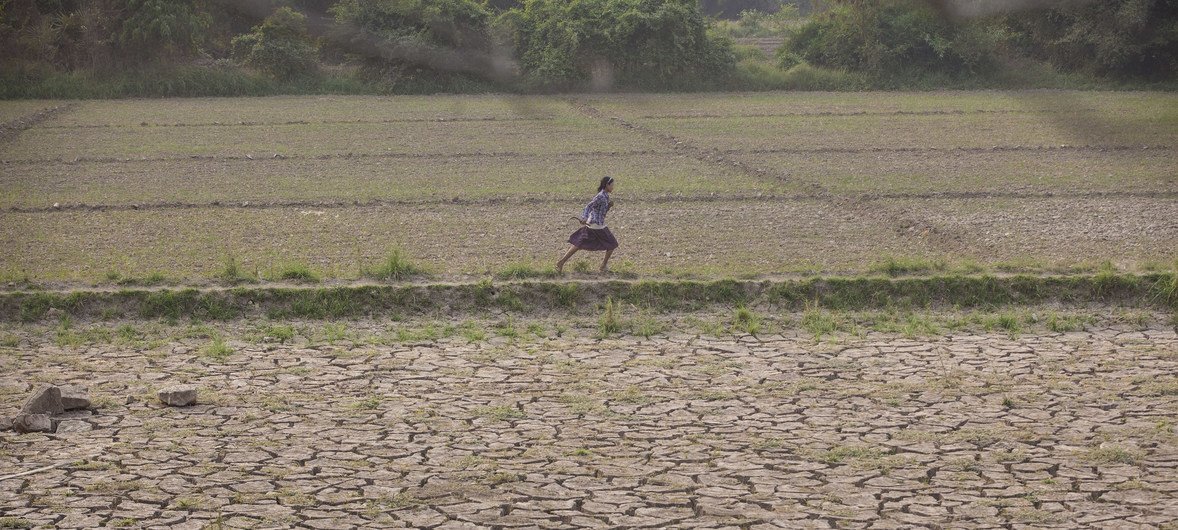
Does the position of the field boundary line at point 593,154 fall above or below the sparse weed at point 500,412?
above

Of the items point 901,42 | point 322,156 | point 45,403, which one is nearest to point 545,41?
point 901,42

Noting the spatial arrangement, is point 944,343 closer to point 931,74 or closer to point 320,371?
point 320,371

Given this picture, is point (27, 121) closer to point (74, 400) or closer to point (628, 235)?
point (628, 235)

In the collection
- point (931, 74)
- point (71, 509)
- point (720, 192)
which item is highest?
point (931, 74)

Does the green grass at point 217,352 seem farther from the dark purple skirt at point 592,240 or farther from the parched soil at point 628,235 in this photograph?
the dark purple skirt at point 592,240

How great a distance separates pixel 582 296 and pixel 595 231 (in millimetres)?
717

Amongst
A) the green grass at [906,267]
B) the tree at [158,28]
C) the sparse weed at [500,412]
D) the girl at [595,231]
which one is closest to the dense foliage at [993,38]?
the tree at [158,28]

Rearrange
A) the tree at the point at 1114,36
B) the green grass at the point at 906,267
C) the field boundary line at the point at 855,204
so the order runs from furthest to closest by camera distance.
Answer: the tree at the point at 1114,36, the field boundary line at the point at 855,204, the green grass at the point at 906,267

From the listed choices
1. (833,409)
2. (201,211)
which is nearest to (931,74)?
(201,211)

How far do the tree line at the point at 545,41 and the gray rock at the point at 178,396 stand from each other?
25061mm

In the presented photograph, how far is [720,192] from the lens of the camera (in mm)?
16562

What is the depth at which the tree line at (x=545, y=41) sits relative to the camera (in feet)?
106

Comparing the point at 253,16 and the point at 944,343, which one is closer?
the point at 944,343

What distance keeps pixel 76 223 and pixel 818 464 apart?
406 inches
